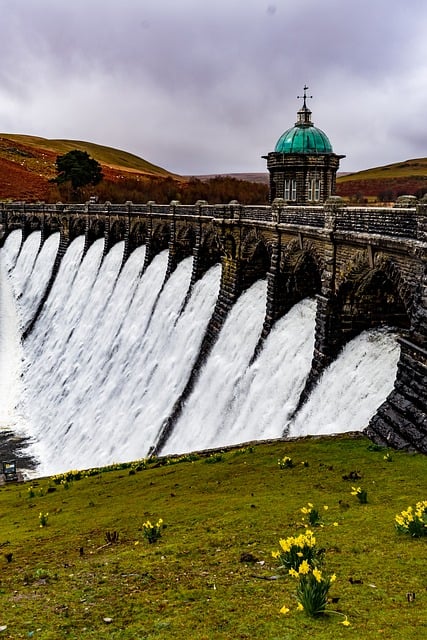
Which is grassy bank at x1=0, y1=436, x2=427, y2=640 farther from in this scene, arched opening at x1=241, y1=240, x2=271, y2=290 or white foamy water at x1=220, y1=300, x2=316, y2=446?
arched opening at x1=241, y1=240, x2=271, y2=290

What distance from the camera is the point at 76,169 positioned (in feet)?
438

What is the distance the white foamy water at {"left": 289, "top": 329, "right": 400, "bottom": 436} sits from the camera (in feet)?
65.7

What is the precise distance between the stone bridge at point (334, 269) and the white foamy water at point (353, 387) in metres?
0.64

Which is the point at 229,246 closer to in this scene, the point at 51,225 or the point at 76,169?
the point at 51,225

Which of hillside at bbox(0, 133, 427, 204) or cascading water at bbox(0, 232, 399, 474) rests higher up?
hillside at bbox(0, 133, 427, 204)

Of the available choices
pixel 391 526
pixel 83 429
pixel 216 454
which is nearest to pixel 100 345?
pixel 83 429

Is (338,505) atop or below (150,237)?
below

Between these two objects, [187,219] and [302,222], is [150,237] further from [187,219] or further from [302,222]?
[302,222]

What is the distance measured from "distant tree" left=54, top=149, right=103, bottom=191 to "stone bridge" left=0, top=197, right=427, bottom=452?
89522 mm

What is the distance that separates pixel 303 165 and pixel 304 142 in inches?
86.5

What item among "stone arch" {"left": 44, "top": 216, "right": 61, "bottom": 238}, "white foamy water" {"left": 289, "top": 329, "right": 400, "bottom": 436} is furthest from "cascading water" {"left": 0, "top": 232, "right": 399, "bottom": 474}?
"stone arch" {"left": 44, "top": 216, "right": 61, "bottom": 238}

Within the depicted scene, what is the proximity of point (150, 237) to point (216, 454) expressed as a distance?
33.9 metres

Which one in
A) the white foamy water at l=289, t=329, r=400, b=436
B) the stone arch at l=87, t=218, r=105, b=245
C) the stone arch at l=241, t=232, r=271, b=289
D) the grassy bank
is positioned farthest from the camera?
the stone arch at l=87, t=218, r=105, b=245

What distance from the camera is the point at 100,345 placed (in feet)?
158
